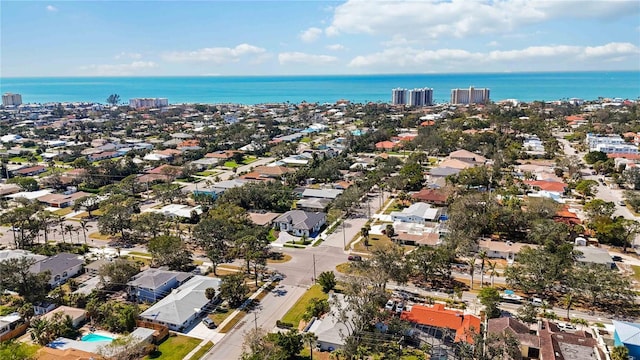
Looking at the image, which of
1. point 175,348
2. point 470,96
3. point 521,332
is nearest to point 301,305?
point 175,348

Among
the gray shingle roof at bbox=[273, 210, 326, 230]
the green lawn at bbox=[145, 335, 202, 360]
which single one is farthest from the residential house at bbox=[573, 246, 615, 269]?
the green lawn at bbox=[145, 335, 202, 360]

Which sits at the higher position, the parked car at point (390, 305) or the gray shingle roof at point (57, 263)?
the gray shingle roof at point (57, 263)

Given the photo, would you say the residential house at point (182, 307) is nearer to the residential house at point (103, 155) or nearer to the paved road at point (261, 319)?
the paved road at point (261, 319)

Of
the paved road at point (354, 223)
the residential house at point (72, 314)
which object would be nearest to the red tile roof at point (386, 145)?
the paved road at point (354, 223)

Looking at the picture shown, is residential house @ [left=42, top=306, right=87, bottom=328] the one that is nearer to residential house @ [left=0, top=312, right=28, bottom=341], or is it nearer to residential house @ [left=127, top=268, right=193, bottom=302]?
residential house @ [left=0, top=312, right=28, bottom=341]

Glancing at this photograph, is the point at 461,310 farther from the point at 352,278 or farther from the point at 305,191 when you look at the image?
the point at 305,191
